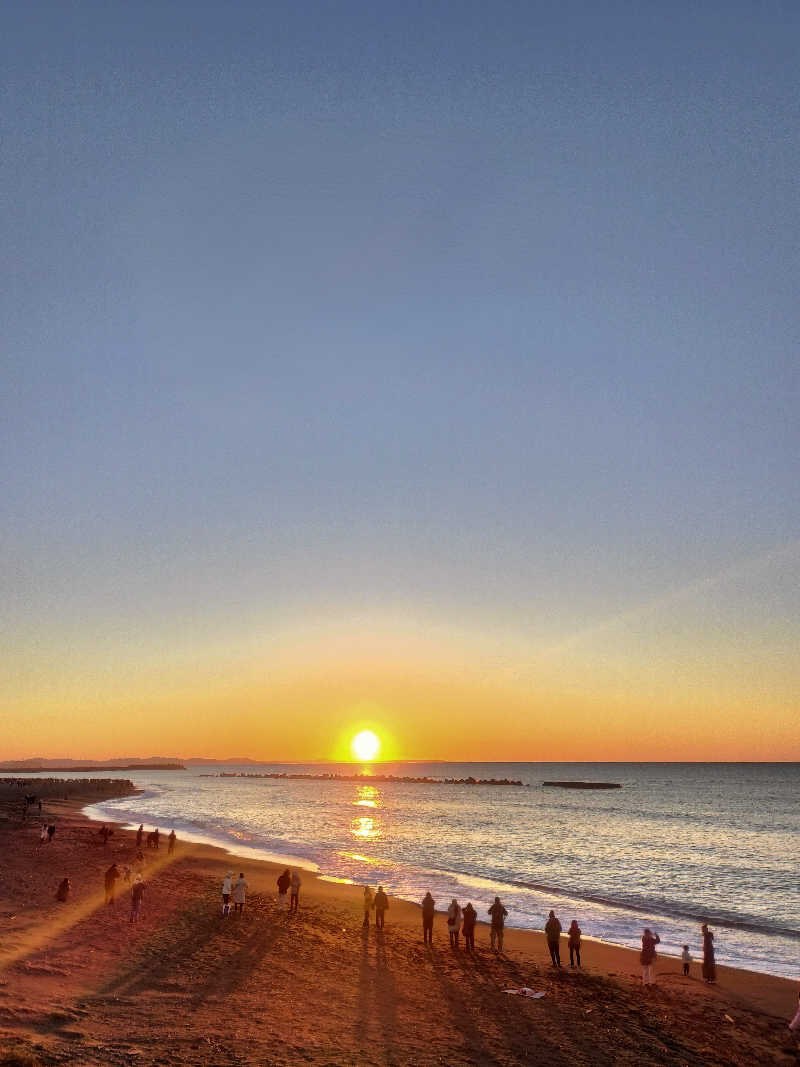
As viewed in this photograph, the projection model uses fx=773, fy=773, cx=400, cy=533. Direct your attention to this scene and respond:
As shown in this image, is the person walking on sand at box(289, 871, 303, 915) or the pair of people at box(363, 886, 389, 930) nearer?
the pair of people at box(363, 886, 389, 930)

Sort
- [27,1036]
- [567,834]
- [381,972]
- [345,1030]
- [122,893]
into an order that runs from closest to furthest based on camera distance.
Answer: [27,1036] < [345,1030] < [381,972] < [122,893] < [567,834]

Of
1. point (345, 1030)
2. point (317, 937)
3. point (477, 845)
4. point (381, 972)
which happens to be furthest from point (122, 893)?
point (477, 845)

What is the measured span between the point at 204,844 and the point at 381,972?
36.4 metres

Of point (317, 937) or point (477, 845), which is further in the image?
point (477, 845)

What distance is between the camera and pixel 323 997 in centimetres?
1744

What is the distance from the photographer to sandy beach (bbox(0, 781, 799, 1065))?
531 inches

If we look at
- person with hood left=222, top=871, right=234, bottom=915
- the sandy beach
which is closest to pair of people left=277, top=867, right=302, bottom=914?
the sandy beach

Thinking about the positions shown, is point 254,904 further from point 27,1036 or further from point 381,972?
point 27,1036

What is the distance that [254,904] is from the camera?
95.0 ft

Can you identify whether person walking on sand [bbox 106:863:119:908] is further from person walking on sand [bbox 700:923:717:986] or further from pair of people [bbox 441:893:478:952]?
person walking on sand [bbox 700:923:717:986]

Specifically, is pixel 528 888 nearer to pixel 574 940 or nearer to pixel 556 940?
pixel 574 940

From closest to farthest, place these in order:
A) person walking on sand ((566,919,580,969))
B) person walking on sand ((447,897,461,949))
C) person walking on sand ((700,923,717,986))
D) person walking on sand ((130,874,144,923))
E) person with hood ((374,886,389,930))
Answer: person walking on sand ((700,923,717,986)) < person walking on sand ((566,919,580,969)) < person walking on sand ((130,874,144,923)) < person walking on sand ((447,897,461,949)) < person with hood ((374,886,389,930))

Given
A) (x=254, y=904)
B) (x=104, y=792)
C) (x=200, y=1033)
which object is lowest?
(x=104, y=792)

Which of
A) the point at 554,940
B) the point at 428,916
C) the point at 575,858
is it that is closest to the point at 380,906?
the point at 428,916
